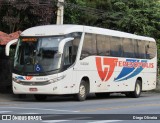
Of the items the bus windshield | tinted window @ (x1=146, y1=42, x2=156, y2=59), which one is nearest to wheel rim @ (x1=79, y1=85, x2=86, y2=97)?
the bus windshield

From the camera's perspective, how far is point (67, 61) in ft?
76.5

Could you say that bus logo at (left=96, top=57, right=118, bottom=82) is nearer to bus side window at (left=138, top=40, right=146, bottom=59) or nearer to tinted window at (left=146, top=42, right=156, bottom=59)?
bus side window at (left=138, top=40, right=146, bottom=59)

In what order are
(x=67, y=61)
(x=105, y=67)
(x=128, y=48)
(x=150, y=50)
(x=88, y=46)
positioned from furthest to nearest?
(x=150, y=50), (x=128, y=48), (x=105, y=67), (x=88, y=46), (x=67, y=61)

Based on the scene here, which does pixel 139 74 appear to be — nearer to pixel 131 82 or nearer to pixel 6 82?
pixel 131 82

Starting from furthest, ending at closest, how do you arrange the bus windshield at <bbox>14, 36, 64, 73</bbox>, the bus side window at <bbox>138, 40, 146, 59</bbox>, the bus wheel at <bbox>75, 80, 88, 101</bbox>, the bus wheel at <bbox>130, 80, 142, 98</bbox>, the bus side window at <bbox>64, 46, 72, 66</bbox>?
the bus side window at <bbox>138, 40, 146, 59</bbox>
the bus wheel at <bbox>130, 80, 142, 98</bbox>
the bus wheel at <bbox>75, 80, 88, 101</bbox>
the bus side window at <bbox>64, 46, 72, 66</bbox>
the bus windshield at <bbox>14, 36, 64, 73</bbox>

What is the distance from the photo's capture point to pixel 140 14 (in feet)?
143

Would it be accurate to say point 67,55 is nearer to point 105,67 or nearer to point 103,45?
point 103,45

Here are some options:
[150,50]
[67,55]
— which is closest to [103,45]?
[67,55]

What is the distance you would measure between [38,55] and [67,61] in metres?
1.36

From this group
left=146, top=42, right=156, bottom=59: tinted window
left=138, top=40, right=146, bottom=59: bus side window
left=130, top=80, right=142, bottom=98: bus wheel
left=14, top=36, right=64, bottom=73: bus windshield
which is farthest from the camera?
left=146, top=42, right=156, bottom=59: tinted window

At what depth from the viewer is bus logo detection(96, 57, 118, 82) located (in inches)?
1022

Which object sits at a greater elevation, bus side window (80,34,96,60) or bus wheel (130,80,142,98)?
bus side window (80,34,96,60)

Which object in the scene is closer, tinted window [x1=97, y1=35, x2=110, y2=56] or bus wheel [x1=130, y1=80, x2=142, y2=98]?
tinted window [x1=97, y1=35, x2=110, y2=56]

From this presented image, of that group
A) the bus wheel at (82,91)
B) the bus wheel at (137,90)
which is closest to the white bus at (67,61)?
the bus wheel at (82,91)
